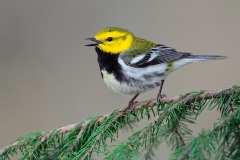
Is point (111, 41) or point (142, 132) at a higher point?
point (111, 41)

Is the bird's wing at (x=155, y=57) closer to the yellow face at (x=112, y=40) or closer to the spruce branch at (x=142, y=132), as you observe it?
the yellow face at (x=112, y=40)

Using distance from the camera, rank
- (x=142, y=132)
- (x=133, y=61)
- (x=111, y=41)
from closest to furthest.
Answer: (x=142, y=132) < (x=133, y=61) < (x=111, y=41)

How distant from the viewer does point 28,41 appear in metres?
5.16

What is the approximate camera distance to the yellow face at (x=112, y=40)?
10.7ft

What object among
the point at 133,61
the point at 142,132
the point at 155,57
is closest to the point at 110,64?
the point at 133,61

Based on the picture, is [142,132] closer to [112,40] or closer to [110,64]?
[110,64]

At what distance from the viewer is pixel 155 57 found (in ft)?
10.3

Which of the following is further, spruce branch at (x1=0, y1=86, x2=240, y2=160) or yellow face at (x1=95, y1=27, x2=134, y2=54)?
yellow face at (x1=95, y1=27, x2=134, y2=54)

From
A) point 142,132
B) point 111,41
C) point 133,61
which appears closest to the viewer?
point 142,132

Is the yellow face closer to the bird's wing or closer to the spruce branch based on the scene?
the bird's wing

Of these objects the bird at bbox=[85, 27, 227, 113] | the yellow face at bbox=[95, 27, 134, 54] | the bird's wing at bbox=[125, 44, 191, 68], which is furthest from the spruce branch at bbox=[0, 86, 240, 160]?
the yellow face at bbox=[95, 27, 134, 54]

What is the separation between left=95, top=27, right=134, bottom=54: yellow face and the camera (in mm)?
3247

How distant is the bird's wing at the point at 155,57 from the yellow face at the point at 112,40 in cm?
18

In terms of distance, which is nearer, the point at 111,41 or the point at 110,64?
the point at 110,64
